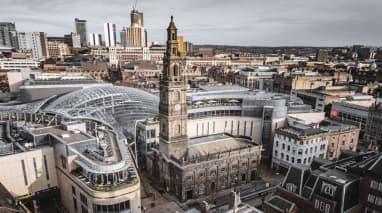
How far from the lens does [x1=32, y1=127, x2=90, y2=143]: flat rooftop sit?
5320cm

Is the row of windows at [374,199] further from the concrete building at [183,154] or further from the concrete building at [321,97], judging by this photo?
the concrete building at [321,97]

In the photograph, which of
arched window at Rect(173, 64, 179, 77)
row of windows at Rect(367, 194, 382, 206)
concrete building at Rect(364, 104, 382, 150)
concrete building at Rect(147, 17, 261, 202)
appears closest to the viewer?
row of windows at Rect(367, 194, 382, 206)

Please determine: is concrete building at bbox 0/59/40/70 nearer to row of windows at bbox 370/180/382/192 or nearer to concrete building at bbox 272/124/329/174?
concrete building at bbox 272/124/329/174

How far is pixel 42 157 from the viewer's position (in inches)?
2019

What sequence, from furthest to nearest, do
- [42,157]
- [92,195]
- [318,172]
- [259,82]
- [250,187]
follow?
[259,82], [250,187], [42,157], [318,172], [92,195]

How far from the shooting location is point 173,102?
204 feet

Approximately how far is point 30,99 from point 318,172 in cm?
11122

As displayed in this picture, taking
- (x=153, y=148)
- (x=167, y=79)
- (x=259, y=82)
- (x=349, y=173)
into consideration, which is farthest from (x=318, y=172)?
(x=259, y=82)

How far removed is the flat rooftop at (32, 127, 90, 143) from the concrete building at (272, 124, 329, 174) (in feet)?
178

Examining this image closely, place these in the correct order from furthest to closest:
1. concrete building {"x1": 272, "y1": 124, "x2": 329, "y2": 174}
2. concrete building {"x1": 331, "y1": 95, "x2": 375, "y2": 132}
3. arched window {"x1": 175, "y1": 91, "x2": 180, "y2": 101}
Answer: concrete building {"x1": 331, "y1": 95, "x2": 375, "y2": 132}, concrete building {"x1": 272, "y1": 124, "x2": 329, "y2": 174}, arched window {"x1": 175, "y1": 91, "x2": 180, "y2": 101}

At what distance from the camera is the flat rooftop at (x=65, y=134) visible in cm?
5320

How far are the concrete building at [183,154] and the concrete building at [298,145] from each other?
10.9 m

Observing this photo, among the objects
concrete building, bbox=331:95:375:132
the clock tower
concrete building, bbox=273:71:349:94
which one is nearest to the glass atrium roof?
the clock tower

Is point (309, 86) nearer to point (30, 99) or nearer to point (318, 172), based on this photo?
point (318, 172)
